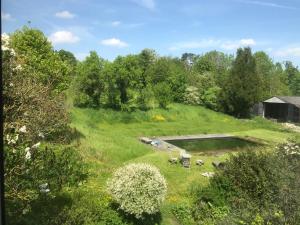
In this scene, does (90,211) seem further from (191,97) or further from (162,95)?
(191,97)

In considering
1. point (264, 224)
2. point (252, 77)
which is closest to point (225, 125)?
point (252, 77)

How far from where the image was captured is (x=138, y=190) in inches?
386

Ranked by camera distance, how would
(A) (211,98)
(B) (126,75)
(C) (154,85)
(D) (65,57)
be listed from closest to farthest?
(D) (65,57), (B) (126,75), (C) (154,85), (A) (211,98)

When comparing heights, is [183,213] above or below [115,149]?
below

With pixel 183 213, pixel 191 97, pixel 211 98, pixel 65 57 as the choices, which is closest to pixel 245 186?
pixel 183 213

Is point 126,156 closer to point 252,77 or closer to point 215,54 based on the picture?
point 252,77

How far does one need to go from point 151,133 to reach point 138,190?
1590 centimetres

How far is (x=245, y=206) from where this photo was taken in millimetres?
10602

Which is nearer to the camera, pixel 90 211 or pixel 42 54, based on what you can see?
pixel 90 211

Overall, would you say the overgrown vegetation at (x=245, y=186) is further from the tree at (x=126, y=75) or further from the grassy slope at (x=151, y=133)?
the tree at (x=126, y=75)

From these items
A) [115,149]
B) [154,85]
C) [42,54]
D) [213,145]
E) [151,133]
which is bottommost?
[213,145]

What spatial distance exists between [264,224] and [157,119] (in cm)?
2368

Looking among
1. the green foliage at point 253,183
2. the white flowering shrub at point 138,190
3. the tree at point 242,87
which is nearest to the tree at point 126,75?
the tree at point 242,87

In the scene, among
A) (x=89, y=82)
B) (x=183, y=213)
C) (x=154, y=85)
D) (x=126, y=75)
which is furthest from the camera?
(x=154, y=85)
